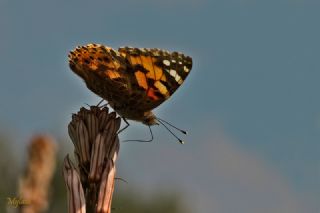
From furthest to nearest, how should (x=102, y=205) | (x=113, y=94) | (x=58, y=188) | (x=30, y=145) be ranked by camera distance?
(x=58, y=188), (x=30, y=145), (x=113, y=94), (x=102, y=205)

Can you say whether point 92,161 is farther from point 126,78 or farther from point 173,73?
point 173,73

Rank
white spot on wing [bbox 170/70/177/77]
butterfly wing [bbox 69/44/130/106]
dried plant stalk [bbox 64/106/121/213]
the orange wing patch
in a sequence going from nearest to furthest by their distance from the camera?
dried plant stalk [bbox 64/106/121/213] < butterfly wing [bbox 69/44/130/106] < the orange wing patch < white spot on wing [bbox 170/70/177/77]

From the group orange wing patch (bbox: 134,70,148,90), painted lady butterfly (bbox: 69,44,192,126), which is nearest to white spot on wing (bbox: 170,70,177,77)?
painted lady butterfly (bbox: 69,44,192,126)

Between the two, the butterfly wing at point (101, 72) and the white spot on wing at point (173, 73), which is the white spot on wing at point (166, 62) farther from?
A: the butterfly wing at point (101, 72)

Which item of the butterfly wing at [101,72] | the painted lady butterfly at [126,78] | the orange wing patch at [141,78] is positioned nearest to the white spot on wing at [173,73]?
A: the painted lady butterfly at [126,78]

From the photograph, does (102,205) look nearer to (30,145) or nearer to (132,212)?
(30,145)

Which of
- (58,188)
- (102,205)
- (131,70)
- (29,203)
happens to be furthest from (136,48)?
(58,188)

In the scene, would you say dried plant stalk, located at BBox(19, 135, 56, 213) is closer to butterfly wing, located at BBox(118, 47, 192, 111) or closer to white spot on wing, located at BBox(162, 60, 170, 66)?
butterfly wing, located at BBox(118, 47, 192, 111)

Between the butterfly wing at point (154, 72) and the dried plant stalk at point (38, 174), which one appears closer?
the butterfly wing at point (154, 72)
